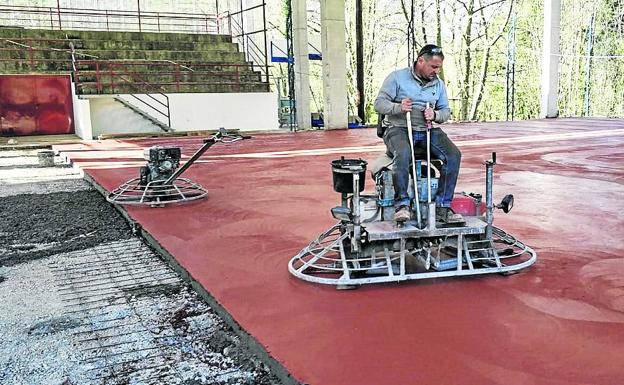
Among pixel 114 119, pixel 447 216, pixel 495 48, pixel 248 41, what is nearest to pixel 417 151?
pixel 447 216

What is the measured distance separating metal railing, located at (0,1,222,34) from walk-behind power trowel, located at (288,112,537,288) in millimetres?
17554

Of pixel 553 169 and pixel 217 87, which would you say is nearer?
pixel 553 169

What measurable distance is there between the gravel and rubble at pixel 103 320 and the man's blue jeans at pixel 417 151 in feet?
3.73

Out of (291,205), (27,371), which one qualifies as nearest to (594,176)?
(291,205)

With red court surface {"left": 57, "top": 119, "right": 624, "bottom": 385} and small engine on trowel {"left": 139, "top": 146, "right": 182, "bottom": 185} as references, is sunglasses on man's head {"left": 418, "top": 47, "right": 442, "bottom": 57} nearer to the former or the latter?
red court surface {"left": 57, "top": 119, "right": 624, "bottom": 385}

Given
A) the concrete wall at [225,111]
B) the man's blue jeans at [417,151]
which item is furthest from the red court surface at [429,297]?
the concrete wall at [225,111]

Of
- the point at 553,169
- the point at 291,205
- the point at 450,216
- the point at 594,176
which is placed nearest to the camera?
the point at 450,216

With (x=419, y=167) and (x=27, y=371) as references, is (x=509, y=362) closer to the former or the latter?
(x=419, y=167)

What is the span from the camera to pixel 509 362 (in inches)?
79.4

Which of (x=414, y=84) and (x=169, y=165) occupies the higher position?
(x=414, y=84)

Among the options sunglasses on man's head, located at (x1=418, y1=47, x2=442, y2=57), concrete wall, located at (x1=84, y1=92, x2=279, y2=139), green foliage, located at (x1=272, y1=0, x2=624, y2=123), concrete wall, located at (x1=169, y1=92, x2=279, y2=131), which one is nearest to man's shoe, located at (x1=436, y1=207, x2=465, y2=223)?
sunglasses on man's head, located at (x1=418, y1=47, x2=442, y2=57)

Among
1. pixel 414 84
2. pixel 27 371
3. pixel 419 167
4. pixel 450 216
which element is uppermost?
pixel 414 84

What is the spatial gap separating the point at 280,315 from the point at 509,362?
957 millimetres

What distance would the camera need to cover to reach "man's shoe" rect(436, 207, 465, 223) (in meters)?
3.00
